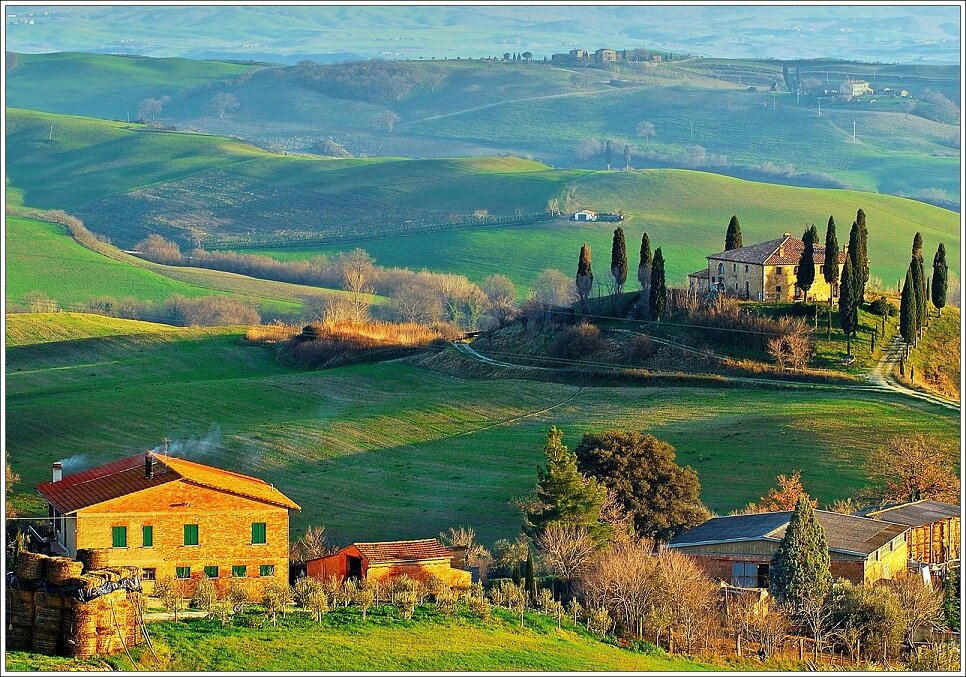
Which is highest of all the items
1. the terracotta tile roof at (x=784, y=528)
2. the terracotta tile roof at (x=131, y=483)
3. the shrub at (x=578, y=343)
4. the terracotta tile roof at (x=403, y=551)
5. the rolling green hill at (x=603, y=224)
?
the rolling green hill at (x=603, y=224)

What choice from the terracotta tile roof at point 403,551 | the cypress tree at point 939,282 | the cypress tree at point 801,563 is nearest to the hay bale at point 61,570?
the terracotta tile roof at point 403,551

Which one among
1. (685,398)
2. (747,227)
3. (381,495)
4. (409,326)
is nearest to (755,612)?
(381,495)

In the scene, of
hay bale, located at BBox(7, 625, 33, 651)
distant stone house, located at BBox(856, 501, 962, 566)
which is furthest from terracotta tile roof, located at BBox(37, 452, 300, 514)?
distant stone house, located at BBox(856, 501, 962, 566)

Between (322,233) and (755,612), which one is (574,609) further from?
(322,233)

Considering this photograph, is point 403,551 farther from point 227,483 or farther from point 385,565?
point 227,483

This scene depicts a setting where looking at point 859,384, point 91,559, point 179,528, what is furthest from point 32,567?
point 859,384

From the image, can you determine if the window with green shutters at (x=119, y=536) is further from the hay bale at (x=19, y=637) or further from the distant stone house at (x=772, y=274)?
the distant stone house at (x=772, y=274)

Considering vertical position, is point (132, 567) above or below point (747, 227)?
below
